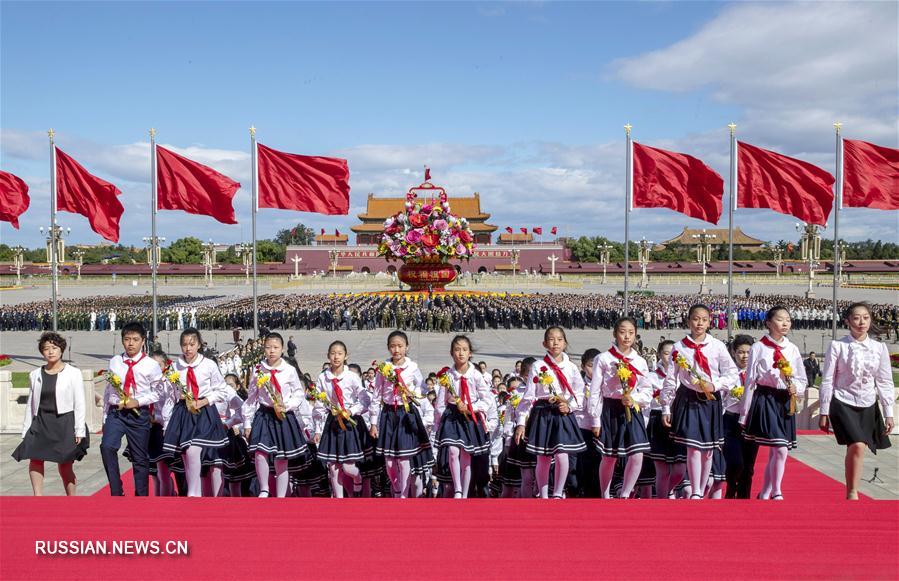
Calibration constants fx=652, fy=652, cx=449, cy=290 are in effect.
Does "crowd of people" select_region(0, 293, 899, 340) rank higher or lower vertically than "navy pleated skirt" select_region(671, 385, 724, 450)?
lower

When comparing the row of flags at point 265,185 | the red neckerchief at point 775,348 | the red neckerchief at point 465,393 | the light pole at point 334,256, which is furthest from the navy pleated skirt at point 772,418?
the light pole at point 334,256

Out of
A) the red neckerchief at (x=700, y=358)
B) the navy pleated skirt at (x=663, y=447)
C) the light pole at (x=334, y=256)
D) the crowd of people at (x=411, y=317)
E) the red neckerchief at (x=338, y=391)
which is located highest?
the light pole at (x=334, y=256)

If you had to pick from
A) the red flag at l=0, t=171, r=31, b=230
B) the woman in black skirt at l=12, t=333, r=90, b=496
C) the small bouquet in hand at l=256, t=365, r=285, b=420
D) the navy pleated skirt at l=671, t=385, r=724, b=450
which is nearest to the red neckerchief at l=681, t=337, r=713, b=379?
the navy pleated skirt at l=671, t=385, r=724, b=450

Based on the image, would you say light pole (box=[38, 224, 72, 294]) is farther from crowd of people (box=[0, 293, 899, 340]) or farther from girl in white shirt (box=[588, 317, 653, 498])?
girl in white shirt (box=[588, 317, 653, 498])

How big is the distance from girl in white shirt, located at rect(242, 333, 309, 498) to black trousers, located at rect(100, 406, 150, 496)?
0.81 m

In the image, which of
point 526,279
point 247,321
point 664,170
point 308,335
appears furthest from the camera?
point 526,279

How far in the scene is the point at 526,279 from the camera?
5175 cm

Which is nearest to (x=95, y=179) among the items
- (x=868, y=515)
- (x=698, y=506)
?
(x=698, y=506)

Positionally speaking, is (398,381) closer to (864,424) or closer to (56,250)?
(864,424)

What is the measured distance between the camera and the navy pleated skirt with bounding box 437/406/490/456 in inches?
194

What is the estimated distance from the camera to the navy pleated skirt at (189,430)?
16.1ft

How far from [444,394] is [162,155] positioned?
8645 millimetres

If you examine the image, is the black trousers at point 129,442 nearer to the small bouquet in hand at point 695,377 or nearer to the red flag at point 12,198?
the small bouquet in hand at point 695,377

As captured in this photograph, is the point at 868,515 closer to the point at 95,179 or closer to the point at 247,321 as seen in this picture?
the point at 95,179
